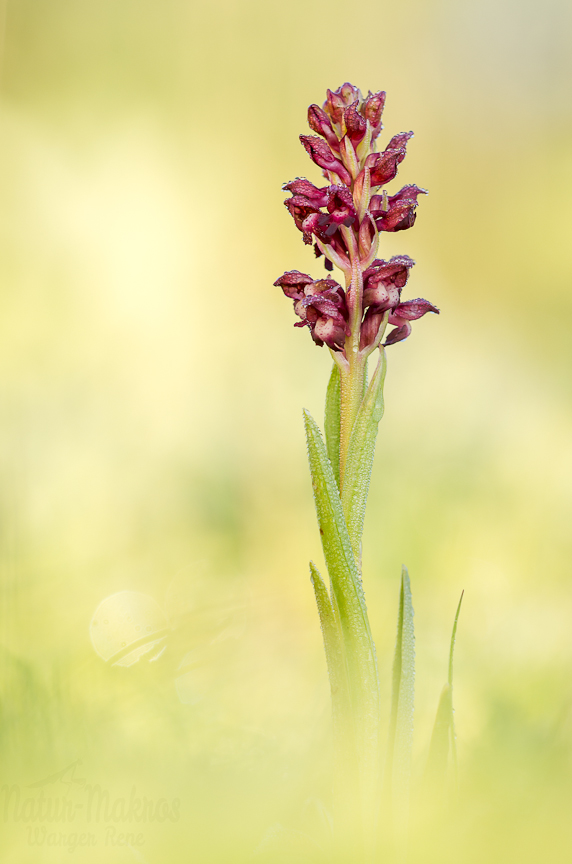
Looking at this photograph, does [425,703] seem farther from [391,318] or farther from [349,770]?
[391,318]

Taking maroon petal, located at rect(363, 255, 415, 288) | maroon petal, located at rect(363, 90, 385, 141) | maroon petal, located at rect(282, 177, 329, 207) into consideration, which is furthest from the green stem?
maroon petal, located at rect(363, 90, 385, 141)

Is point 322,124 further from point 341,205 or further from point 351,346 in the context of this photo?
point 351,346

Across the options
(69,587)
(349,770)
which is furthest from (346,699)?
(69,587)

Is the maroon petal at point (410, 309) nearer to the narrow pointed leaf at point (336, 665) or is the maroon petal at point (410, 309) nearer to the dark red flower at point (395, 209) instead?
the dark red flower at point (395, 209)

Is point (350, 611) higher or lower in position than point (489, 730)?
higher

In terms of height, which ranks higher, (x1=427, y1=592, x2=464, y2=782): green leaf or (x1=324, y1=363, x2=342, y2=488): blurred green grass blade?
(x1=324, y1=363, x2=342, y2=488): blurred green grass blade

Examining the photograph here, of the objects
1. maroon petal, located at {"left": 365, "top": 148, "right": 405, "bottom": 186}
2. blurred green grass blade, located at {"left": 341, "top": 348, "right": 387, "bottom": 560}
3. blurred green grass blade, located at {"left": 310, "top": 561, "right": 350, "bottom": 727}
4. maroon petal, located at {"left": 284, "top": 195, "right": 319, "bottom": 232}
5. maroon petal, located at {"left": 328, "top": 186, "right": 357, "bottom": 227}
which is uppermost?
maroon petal, located at {"left": 365, "top": 148, "right": 405, "bottom": 186}

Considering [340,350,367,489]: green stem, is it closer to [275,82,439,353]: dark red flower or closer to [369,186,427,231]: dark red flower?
[275,82,439,353]: dark red flower
